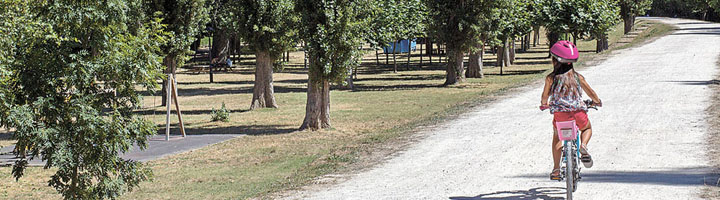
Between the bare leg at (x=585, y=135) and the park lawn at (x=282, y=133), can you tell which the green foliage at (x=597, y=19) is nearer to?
the park lawn at (x=282, y=133)

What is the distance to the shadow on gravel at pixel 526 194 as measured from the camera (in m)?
9.74

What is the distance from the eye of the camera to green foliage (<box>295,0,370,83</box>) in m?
19.3

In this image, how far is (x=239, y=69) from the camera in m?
58.8

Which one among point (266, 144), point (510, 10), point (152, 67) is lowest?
point (266, 144)

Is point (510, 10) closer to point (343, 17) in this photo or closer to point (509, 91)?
point (509, 91)

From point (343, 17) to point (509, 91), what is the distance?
10.0 metres

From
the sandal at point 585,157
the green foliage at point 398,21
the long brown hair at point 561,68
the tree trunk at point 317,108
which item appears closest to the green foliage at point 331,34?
the tree trunk at point 317,108

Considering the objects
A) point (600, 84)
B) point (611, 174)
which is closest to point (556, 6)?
point (600, 84)

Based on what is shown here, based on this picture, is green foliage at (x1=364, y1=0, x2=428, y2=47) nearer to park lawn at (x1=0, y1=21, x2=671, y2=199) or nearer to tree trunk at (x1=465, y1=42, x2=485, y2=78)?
park lawn at (x1=0, y1=21, x2=671, y2=199)

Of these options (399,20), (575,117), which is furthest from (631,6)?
(575,117)

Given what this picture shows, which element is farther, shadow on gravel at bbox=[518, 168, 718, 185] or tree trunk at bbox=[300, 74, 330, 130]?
tree trunk at bbox=[300, 74, 330, 130]

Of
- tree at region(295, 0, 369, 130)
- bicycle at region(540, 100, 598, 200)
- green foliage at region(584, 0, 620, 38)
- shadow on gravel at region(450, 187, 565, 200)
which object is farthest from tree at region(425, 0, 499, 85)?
bicycle at region(540, 100, 598, 200)

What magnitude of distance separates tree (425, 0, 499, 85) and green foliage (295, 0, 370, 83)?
48.2 ft

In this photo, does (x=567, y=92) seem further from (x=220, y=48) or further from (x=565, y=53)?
(x=220, y=48)
